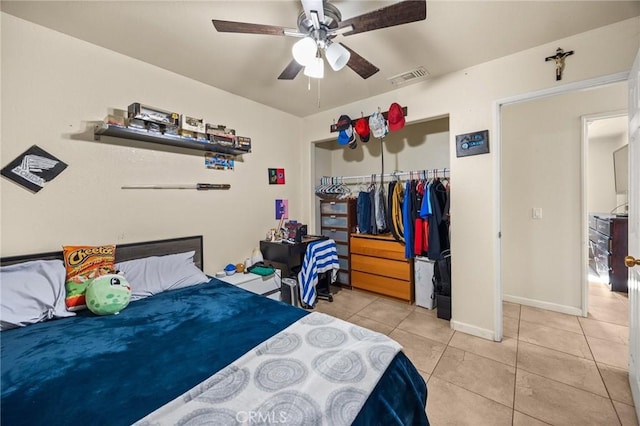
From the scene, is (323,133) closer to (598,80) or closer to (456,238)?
(456,238)

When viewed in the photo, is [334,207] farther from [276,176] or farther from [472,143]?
[472,143]

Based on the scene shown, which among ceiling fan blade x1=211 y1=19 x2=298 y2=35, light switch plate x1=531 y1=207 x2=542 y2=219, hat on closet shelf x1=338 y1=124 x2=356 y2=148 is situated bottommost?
light switch plate x1=531 y1=207 x2=542 y2=219

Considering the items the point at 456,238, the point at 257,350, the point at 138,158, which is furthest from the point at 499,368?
the point at 138,158

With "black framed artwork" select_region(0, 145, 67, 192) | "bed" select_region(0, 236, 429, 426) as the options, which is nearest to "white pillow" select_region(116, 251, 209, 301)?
"bed" select_region(0, 236, 429, 426)

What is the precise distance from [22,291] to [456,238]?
→ 3.37 m

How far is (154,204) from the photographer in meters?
2.42

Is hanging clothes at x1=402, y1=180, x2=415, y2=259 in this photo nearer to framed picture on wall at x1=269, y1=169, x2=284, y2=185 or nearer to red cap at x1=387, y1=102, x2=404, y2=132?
red cap at x1=387, y1=102, x2=404, y2=132

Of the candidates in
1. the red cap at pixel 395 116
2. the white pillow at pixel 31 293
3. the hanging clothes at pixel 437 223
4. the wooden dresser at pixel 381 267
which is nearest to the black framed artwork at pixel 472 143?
the hanging clothes at pixel 437 223

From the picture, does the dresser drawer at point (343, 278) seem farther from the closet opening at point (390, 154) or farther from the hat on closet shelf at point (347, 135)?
the hat on closet shelf at point (347, 135)

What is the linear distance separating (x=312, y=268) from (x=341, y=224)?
1.00 metres

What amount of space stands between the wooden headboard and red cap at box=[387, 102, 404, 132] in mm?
2432

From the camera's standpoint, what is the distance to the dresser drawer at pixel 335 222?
3809 mm

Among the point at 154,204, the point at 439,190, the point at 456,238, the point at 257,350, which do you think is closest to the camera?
the point at 257,350

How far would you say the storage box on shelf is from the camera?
3758 millimetres
